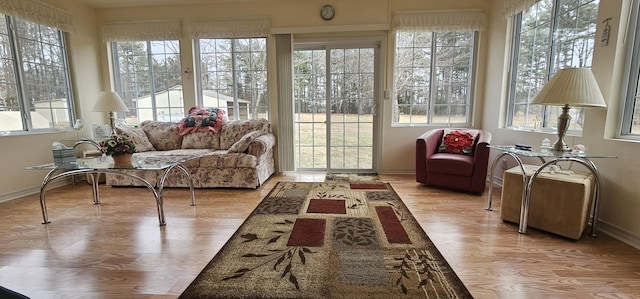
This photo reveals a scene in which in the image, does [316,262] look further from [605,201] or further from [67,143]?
[67,143]

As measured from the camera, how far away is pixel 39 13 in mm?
3451

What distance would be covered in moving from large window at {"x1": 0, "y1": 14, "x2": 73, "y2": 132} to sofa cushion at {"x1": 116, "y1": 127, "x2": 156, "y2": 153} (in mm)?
880

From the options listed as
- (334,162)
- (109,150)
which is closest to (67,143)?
(109,150)

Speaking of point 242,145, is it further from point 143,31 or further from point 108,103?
point 143,31

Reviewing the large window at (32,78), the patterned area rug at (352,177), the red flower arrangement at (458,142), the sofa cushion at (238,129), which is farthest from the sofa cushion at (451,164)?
the large window at (32,78)

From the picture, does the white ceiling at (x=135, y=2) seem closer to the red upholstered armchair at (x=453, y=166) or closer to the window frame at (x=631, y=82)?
the red upholstered armchair at (x=453, y=166)

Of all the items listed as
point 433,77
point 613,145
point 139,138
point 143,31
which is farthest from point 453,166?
point 143,31

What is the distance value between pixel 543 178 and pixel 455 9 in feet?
8.69

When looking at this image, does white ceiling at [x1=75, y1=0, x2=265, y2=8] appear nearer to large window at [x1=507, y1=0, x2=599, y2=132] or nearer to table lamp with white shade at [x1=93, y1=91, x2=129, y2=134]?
table lamp with white shade at [x1=93, y1=91, x2=129, y2=134]

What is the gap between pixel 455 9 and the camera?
3775mm

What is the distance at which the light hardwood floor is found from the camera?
158cm

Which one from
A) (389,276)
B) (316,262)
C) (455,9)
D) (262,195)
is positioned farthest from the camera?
(455,9)

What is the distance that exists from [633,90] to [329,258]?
8.58 feet

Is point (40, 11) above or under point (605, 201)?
above
